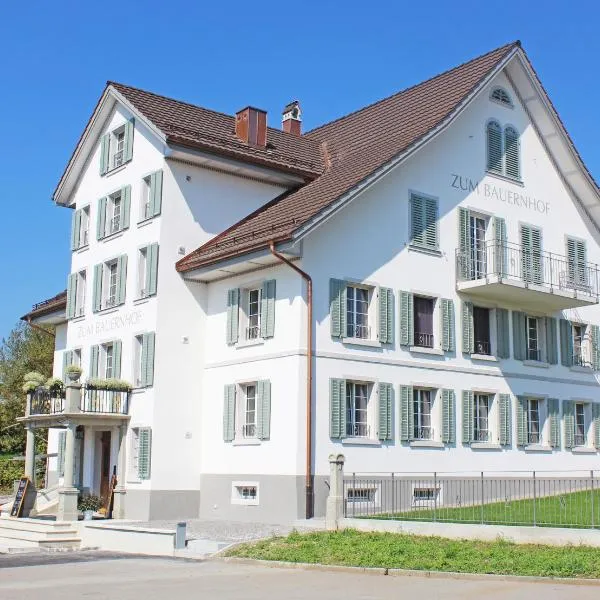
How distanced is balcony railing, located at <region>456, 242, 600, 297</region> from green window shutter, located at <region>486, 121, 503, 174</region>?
7.82ft

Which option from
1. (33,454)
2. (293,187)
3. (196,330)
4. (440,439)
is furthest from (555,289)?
(33,454)

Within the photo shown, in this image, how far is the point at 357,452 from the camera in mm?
23000

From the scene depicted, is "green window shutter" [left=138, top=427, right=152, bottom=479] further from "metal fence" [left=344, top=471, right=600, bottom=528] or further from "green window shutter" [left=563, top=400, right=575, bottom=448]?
"green window shutter" [left=563, top=400, right=575, bottom=448]

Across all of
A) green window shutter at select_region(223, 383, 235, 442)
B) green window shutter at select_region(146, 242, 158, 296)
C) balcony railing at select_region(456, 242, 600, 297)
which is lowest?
green window shutter at select_region(223, 383, 235, 442)

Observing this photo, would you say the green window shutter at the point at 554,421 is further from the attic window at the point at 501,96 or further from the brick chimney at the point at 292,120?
the brick chimney at the point at 292,120

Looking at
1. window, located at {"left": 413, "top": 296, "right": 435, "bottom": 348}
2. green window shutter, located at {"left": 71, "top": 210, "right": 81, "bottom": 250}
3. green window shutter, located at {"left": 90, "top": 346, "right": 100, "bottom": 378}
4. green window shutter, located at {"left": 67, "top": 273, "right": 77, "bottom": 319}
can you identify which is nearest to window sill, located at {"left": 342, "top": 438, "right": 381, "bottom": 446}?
window, located at {"left": 413, "top": 296, "right": 435, "bottom": 348}

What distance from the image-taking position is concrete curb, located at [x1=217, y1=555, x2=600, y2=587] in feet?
44.0

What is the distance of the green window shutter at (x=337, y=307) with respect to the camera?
909 inches

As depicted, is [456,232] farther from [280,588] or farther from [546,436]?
[280,588]

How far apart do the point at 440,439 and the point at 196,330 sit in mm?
7078

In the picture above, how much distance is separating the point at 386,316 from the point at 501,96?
348 inches

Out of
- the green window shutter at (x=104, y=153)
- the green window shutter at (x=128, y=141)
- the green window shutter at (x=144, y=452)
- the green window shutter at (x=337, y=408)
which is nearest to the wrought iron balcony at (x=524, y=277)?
the green window shutter at (x=337, y=408)

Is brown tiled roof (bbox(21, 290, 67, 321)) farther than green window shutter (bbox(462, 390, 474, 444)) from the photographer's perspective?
Yes

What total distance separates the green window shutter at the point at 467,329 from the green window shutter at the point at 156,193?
8.77 meters
